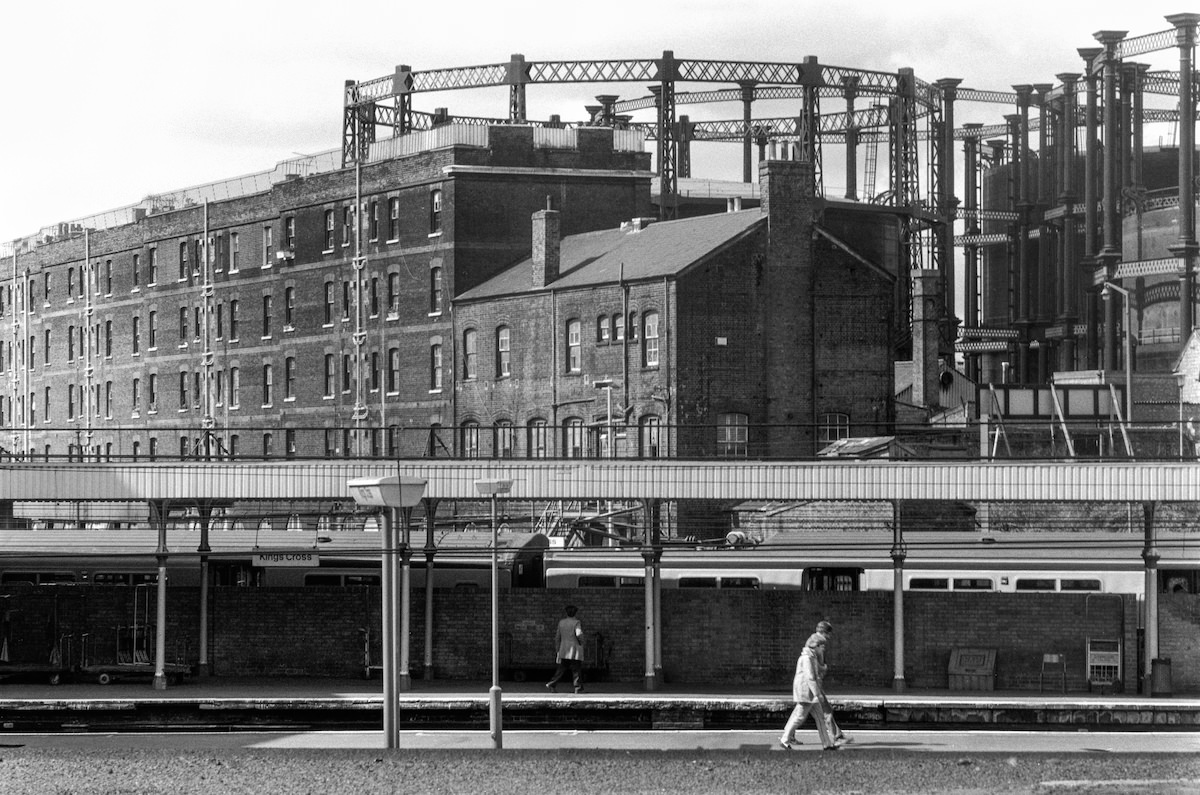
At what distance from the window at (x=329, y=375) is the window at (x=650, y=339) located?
19.8 m

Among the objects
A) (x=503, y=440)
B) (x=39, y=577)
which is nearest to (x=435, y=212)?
(x=503, y=440)

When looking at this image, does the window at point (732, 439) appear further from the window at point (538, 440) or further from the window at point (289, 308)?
the window at point (289, 308)

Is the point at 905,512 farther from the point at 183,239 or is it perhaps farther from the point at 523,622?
the point at 183,239

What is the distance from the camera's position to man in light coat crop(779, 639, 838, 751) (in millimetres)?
23344

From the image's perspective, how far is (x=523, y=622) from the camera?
35.1 meters

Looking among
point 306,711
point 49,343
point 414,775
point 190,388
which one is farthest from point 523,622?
point 49,343

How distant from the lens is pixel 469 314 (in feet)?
221

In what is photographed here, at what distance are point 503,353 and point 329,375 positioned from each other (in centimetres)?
1224

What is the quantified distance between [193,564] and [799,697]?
20.2m

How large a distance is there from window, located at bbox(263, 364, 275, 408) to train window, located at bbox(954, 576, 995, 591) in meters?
45.5

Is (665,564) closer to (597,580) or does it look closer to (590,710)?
(597,580)

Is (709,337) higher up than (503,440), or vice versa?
(709,337)

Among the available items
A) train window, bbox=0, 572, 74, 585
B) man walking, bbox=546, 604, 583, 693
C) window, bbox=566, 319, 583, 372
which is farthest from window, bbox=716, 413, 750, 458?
man walking, bbox=546, 604, 583, 693

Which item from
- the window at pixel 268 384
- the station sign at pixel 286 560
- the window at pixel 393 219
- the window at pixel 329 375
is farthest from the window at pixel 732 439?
the window at pixel 268 384
